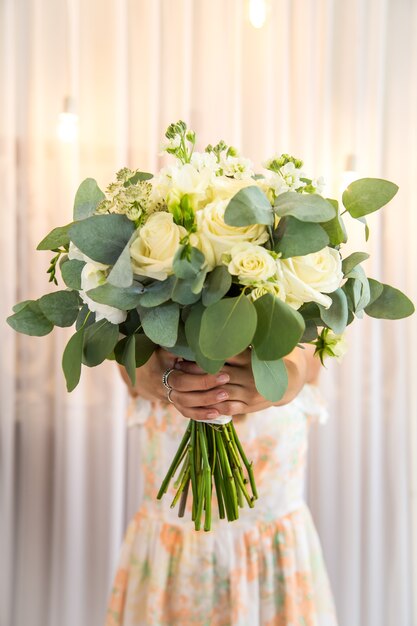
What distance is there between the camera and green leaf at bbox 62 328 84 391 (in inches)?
37.9

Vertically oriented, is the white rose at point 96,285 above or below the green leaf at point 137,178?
below

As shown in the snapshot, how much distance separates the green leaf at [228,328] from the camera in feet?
2.66

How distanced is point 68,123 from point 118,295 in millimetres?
981

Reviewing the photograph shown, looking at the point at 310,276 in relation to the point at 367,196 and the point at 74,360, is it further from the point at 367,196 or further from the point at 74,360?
the point at 74,360

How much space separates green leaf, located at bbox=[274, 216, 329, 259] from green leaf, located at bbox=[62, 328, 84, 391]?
0.33 metres

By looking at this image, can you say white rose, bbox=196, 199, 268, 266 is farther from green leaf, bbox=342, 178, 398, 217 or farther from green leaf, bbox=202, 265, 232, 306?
green leaf, bbox=342, 178, 398, 217

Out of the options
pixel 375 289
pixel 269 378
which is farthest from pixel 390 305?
pixel 269 378

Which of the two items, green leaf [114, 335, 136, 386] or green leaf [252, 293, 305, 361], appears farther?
green leaf [114, 335, 136, 386]

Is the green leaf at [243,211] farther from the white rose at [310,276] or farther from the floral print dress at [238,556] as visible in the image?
the floral print dress at [238,556]

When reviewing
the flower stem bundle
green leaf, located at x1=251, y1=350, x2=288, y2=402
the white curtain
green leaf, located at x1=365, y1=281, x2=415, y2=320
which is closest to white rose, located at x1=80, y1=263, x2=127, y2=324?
green leaf, located at x1=251, y1=350, x2=288, y2=402

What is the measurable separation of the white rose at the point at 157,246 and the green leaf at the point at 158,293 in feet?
0.05

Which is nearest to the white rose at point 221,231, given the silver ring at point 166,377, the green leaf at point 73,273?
the green leaf at point 73,273

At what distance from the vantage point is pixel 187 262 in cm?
85

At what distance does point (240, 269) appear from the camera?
83cm
